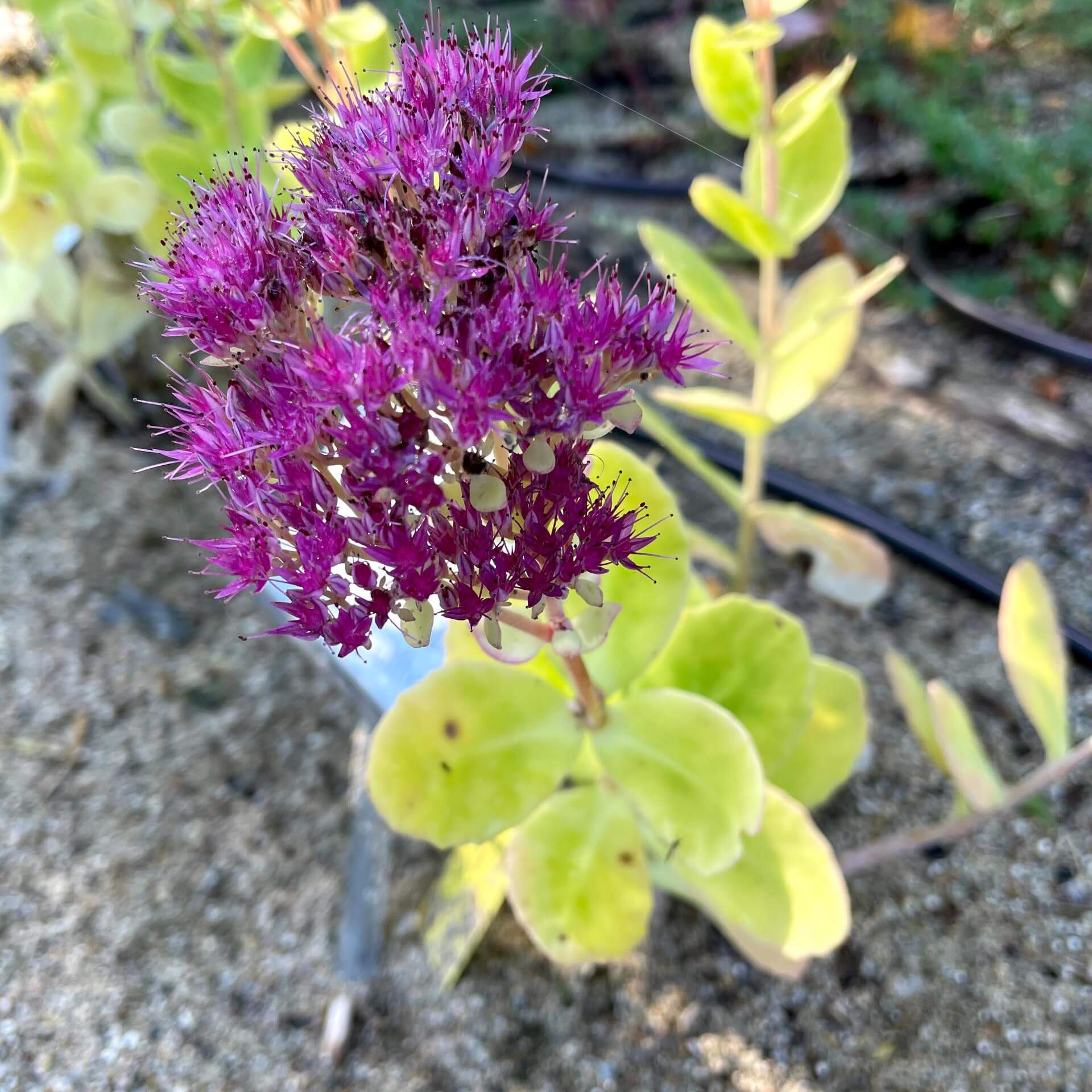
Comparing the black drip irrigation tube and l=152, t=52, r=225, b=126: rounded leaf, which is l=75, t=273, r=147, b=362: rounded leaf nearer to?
l=152, t=52, r=225, b=126: rounded leaf

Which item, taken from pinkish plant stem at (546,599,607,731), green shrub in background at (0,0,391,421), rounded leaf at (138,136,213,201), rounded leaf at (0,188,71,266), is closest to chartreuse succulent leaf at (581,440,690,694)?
pinkish plant stem at (546,599,607,731)

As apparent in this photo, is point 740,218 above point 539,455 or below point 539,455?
below

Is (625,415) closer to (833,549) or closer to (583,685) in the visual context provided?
(583,685)

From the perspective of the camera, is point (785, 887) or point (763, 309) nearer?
point (785, 887)

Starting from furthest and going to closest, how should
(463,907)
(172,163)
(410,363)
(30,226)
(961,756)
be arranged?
(30,226) → (172,163) → (463,907) → (961,756) → (410,363)

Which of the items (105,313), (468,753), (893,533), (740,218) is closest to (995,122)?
(893,533)
